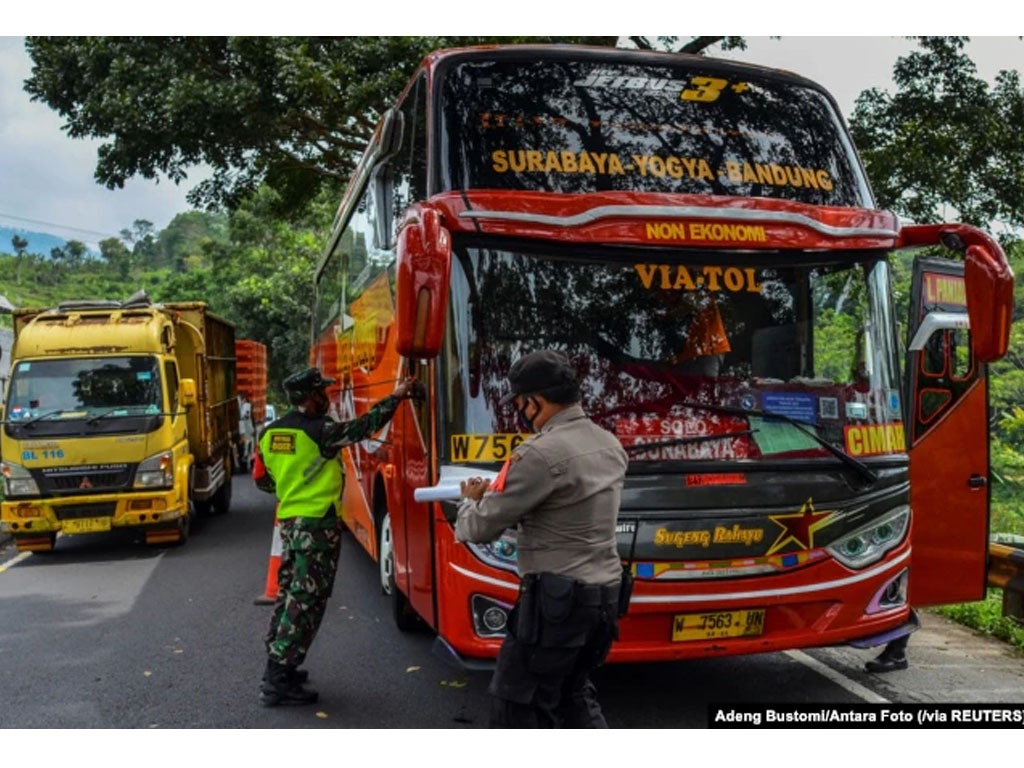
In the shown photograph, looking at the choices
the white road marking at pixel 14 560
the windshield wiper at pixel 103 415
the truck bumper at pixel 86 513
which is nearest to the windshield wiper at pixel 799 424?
the truck bumper at pixel 86 513

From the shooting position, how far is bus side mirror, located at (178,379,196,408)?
10.5 meters

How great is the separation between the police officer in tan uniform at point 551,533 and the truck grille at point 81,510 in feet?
24.4

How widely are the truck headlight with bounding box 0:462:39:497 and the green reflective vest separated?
5.70 metres

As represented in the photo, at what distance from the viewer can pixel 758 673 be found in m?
5.59

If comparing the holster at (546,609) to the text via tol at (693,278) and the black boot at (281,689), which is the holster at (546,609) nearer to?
the text via tol at (693,278)

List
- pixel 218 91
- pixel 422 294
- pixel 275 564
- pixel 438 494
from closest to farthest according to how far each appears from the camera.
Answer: pixel 438 494 → pixel 422 294 → pixel 275 564 → pixel 218 91

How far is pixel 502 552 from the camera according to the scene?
4457 millimetres

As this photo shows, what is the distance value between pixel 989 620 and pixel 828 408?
9.79 ft

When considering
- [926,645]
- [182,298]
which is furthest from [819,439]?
[182,298]

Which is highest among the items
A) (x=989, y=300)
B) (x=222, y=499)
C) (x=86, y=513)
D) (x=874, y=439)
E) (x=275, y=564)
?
(x=989, y=300)

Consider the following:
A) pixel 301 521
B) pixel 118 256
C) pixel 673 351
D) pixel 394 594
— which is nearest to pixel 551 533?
pixel 673 351

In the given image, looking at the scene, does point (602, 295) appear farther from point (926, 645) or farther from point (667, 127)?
point (926, 645)

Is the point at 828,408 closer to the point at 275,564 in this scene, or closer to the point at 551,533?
the point at 551,533

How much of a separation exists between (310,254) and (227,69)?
53.2 ft
